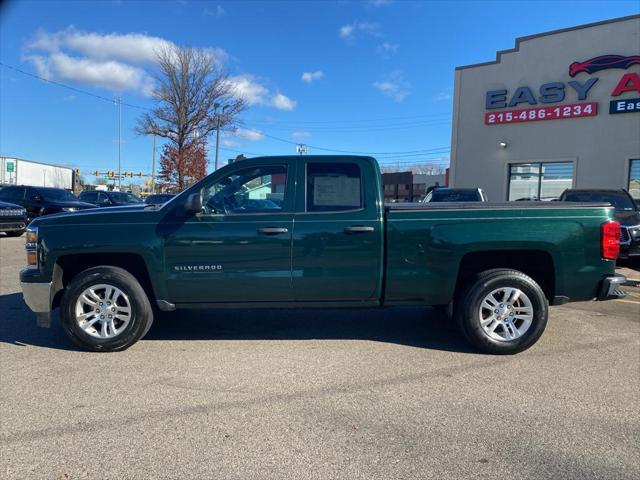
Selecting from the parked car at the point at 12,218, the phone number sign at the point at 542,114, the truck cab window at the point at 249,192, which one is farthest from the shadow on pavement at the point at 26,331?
the phone number sign at the point at 542,114

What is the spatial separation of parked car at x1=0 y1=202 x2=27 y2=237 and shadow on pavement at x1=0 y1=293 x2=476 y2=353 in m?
9.56

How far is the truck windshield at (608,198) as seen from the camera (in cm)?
1124

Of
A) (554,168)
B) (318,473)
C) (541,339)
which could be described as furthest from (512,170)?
(318,473)

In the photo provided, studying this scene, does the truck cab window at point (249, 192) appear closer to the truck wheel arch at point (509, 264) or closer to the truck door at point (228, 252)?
the truck door at point (228, 252)

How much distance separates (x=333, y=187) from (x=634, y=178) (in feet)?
57.1

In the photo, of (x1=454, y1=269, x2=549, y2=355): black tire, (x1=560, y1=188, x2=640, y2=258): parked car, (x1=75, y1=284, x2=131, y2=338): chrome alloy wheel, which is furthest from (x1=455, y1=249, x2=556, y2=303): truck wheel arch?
(x1=560, y1=188, x2=640, y2=258): parked car

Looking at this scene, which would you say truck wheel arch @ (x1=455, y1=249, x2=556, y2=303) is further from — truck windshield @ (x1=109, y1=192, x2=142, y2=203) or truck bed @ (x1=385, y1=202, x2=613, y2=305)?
truck windshield @ (x1=109, y1=192, x2=142, y2=203)

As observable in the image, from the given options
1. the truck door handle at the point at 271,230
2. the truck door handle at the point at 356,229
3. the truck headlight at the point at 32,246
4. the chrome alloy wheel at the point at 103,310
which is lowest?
the chrome alloy wheel at the point at 103,310

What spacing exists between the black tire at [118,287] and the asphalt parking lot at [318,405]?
0.13 m

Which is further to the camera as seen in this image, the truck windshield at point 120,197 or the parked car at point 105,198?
the truck windshield at point 120,197

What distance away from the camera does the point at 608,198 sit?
11.7 metres

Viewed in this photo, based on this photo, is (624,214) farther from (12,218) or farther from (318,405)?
(12,218)

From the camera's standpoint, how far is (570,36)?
19031mm

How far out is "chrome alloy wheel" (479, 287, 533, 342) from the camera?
15.8 ft
